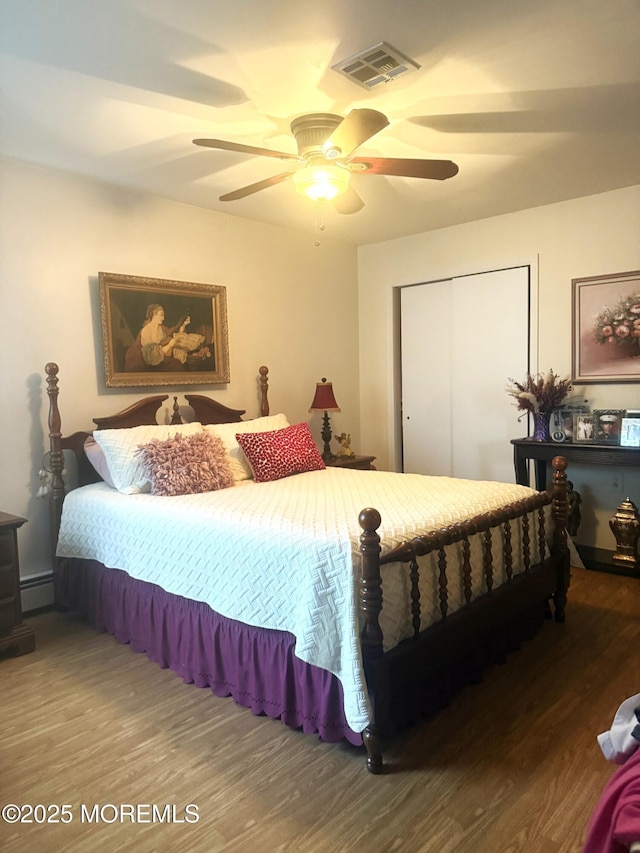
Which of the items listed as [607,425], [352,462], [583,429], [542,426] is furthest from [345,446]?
[607,425]

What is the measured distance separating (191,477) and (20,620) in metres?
1.09

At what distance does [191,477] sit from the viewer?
122 inches

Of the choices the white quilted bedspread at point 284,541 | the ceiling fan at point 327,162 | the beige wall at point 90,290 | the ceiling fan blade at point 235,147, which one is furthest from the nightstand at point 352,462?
the ceiling fan blade at point 235,147

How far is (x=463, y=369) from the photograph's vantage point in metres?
4.74

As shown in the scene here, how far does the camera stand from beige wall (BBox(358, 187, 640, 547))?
12.8 ft

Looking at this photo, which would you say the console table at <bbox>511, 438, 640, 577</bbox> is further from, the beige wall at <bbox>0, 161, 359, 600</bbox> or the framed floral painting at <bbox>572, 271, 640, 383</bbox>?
the beige wall at <bbox>0, 161, 359, 600</bbox>

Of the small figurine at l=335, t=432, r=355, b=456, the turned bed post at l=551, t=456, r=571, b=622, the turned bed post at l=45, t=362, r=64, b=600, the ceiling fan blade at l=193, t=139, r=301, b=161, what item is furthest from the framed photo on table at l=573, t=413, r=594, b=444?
the turned bed post at l=45, t=362, r=64, b=600

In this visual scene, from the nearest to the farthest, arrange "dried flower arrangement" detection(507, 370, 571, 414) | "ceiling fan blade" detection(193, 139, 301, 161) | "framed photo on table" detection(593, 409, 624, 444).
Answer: "ceiling fan blade" detection(193, 139, 301, 161) → "framed photo on table" detection(593, 409, 624, 444) → "dried flower arrangement" detection(507, 370, 571, 414)

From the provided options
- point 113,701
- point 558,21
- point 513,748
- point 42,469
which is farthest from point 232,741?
point 558,21

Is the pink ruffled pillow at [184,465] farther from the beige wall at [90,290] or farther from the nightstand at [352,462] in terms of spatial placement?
the nightstand at [352,462]

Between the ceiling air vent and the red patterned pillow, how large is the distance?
2003 millimetres

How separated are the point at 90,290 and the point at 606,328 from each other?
11.1ft

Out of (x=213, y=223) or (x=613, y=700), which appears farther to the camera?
(x=213, y=223)

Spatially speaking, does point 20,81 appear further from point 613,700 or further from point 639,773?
point 613,700
